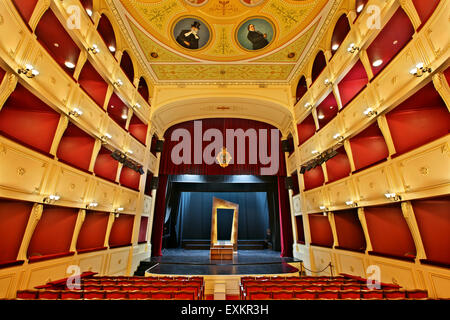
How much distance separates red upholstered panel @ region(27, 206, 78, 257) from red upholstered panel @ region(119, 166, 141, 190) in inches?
120

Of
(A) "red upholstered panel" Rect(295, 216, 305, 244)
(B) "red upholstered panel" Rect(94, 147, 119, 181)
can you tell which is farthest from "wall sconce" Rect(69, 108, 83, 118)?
(A) "red upholstered panel" Rect(295, 216, 305, 244)

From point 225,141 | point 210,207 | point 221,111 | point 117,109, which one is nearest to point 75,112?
point 117,109

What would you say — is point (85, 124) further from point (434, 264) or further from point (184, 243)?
point (184, 243)

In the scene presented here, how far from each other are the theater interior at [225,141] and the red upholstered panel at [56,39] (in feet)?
0.15

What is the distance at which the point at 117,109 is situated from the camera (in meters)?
9.27

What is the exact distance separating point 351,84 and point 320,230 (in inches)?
252

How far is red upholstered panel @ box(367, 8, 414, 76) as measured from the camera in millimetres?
5469

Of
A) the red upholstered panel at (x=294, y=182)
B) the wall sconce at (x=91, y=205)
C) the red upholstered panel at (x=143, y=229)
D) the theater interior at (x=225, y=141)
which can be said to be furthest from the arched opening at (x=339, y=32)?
the red upholstered panel at (x=143, y=229)

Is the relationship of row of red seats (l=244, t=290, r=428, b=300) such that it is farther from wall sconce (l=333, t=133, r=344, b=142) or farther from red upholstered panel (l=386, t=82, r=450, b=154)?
wall sconce (l=333, t=133, r=344, b=142)

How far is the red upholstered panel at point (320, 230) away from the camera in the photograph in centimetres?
844

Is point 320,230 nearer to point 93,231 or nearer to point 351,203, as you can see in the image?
point 351,203

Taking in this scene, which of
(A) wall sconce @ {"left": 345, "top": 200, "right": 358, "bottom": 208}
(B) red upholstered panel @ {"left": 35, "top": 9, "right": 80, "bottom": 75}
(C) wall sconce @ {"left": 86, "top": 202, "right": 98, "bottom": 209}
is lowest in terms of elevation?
(C) wall sconce @ {"left": 86, "top": 202, "right": 98, "bottom": 209}
